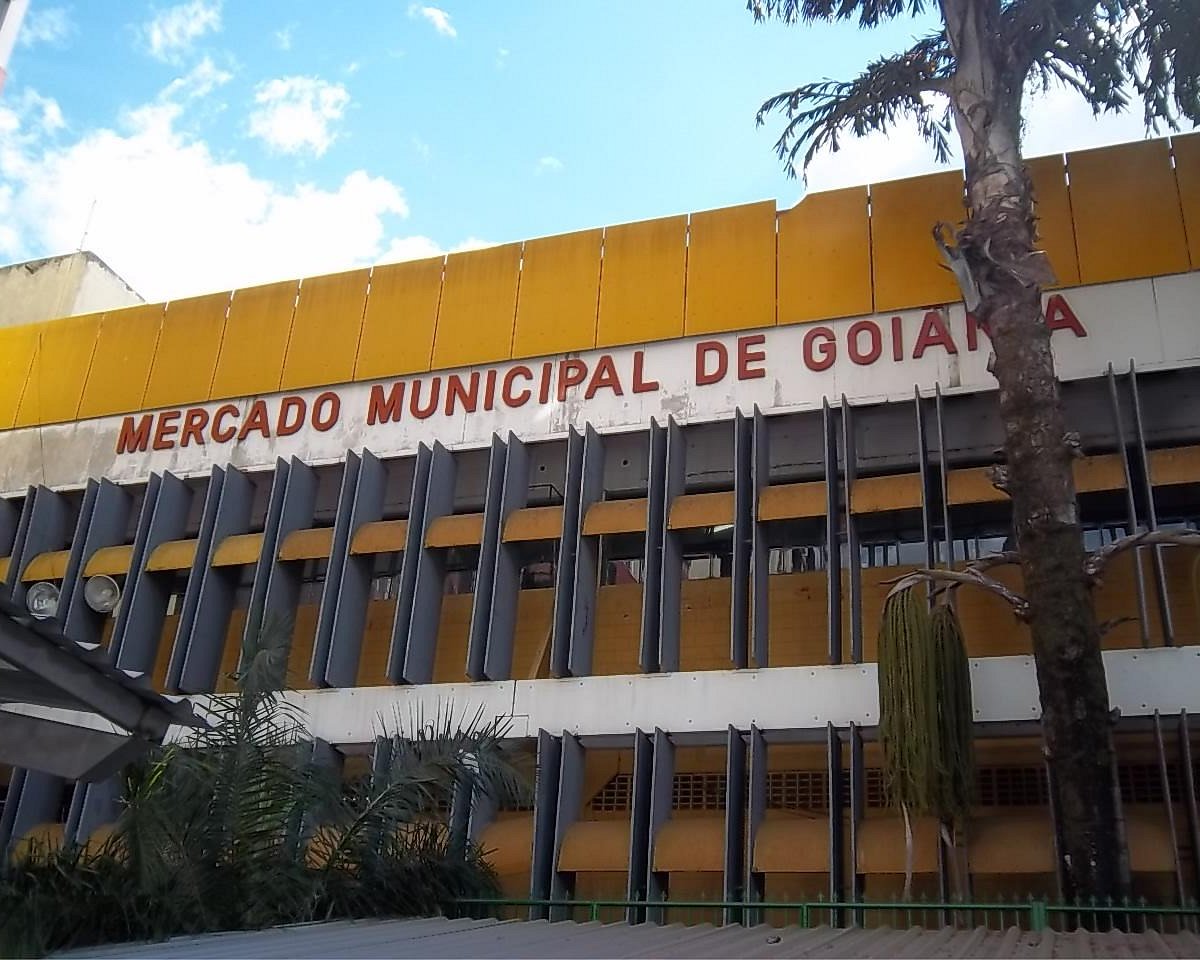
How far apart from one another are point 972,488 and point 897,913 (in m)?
5.07

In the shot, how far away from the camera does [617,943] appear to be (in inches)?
261

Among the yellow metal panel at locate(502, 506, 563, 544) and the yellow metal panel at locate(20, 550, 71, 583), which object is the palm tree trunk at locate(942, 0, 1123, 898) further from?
the yellow metal panel at locate(20, 550, 71, 583)

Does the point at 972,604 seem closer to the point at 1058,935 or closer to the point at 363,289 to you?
the point at 1058,935

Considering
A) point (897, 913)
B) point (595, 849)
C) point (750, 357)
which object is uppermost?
point (750, 357)

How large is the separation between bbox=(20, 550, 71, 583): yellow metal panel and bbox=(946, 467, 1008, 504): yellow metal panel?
42.9 ft

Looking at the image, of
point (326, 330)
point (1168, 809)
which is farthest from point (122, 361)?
point (1168, 809)

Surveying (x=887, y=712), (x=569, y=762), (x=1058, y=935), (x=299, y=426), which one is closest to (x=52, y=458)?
(x=299, y=426)

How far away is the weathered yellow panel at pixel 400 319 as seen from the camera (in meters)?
16.1

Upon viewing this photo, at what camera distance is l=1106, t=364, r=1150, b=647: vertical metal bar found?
36.9ft

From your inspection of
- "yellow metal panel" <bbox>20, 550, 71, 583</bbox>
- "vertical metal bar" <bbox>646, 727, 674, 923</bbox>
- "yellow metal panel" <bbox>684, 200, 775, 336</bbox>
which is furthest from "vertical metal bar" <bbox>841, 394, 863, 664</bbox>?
"yellow metal panel" <bbox>20, 550, 71, 583</bbox>

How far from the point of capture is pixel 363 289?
55.7ft

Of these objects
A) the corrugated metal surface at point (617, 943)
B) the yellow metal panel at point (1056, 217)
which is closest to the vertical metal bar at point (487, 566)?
the corrugated metal surface at point (617, 943)

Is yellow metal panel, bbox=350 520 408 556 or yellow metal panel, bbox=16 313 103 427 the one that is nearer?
yellow metal panel, bbox=350 520 408 556

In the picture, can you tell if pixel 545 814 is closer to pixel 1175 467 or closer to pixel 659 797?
pixel 659 797
